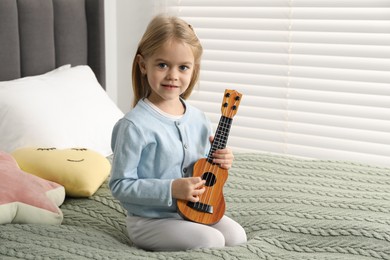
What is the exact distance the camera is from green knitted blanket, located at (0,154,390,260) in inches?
63.2

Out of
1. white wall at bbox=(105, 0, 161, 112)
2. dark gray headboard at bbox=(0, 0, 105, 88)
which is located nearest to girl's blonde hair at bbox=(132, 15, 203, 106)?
dark gray headboard at bbox=(0, 0, 105, 88)

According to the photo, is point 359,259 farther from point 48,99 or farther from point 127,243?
point 48,99

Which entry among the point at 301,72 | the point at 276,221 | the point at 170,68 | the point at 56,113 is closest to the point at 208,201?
the point at 276,221

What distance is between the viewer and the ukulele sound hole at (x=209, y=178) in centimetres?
176

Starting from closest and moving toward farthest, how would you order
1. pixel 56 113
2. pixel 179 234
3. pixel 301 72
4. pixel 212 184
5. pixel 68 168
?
pixel 179 234, pixel 212 184, pixel 68 168, pixel 56 113, pixel 301 72

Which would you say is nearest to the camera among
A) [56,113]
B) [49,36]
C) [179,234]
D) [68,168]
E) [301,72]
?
[179,234]

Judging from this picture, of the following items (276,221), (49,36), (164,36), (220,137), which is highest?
(164,36)

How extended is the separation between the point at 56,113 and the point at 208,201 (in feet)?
3.28

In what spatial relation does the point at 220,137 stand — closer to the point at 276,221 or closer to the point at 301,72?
the point at 276,221

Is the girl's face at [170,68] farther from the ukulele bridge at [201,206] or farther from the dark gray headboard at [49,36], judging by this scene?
the dark gray headboard at [49,36]

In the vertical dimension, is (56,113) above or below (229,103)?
below

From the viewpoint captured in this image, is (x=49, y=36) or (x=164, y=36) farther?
(x=49, y=36)

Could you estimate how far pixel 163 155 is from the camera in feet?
5.80

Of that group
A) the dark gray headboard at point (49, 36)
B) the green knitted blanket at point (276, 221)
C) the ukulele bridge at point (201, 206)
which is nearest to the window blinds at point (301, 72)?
the dark gray headboard at point (49, 36)
